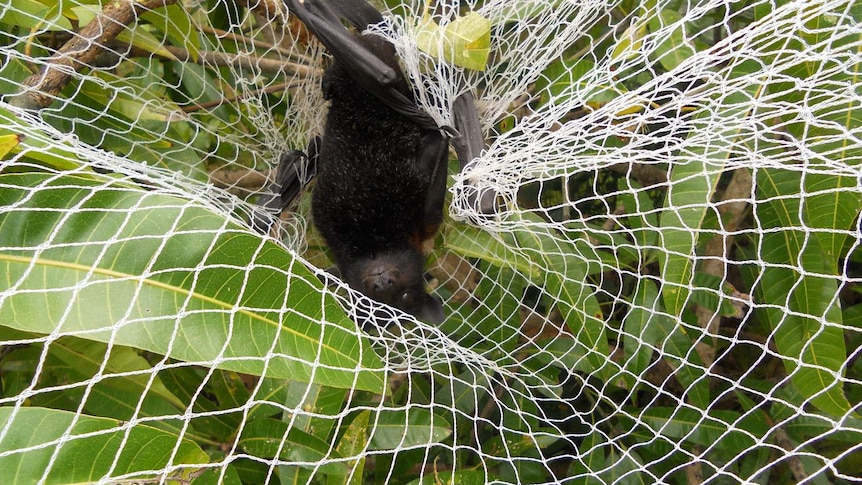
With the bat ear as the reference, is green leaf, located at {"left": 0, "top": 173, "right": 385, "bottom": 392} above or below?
above

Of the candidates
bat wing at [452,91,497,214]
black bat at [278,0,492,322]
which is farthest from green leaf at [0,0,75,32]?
bat wing at [452,91,497,214]

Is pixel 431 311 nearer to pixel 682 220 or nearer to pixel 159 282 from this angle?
pixel 682 220

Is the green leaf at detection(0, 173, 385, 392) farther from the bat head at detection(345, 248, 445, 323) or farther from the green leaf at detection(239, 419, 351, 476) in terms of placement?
the bat head at detection(345, 248, 445, 323)


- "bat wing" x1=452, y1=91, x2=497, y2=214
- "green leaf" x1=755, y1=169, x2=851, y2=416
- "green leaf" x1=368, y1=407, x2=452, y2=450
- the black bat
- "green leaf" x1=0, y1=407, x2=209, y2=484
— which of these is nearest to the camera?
"green leaf" x1=0, y1=407, x2=209, y2=484

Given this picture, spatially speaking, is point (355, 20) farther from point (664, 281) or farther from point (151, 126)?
point (664, 281)

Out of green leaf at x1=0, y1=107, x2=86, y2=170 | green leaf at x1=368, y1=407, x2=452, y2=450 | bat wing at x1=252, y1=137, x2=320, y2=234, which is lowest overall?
green leaf at x1=368, y1=407, x2=452, y2=450

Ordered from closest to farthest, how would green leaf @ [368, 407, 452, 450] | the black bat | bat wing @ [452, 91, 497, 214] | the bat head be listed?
green leaf @ [368, 407, 452, 450]
bat wing @ [452, 91, 497, 214]
the black bat
the bat head

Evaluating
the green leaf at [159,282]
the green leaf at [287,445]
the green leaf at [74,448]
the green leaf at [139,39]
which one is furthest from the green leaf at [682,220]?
the green leaf at [139,39]

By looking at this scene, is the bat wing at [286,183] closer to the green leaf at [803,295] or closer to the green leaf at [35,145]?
the green leaf at [35,145]
